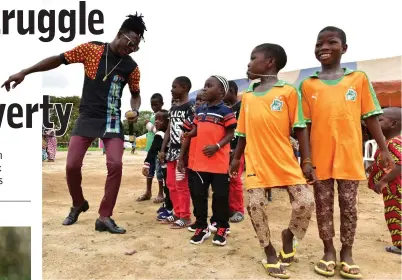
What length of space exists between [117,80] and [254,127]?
1.66m

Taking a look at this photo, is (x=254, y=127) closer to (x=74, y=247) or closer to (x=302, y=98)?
(x=302, y=98)

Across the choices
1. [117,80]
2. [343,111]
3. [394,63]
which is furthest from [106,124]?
[394,63]

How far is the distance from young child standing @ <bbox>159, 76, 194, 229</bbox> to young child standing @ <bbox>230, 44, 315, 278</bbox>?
130 centimetres

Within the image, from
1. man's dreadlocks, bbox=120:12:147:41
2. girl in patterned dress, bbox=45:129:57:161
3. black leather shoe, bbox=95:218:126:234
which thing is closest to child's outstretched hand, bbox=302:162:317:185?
black leather shoe, bbox=95:218:126:234

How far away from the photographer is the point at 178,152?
3.83 meters

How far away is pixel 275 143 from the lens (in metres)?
2.44

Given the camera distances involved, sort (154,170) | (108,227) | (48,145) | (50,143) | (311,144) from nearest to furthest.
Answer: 1. (311,144)
2. (108,227)
3. (154,170)
4. (48,145)
5. (50,143)

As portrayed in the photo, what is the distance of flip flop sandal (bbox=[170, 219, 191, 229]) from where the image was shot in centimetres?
357

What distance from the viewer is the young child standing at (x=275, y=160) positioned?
7.88 feet

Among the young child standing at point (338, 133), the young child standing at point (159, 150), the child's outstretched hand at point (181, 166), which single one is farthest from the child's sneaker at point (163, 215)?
the young child standing at point (338, 133)

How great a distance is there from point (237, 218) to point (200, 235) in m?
0.89

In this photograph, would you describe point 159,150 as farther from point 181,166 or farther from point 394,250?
point 394,250

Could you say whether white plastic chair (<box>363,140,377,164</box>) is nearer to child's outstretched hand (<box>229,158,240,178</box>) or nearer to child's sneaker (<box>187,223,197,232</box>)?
child's sneaker (<box>187,223,197,232</box>)

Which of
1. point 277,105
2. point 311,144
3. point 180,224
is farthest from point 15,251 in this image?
point 311,144
